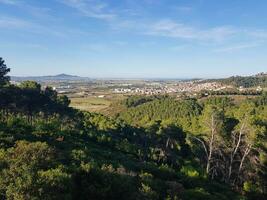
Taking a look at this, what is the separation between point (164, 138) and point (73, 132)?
15355 mm

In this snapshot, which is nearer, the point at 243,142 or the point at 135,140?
the point at 243,142

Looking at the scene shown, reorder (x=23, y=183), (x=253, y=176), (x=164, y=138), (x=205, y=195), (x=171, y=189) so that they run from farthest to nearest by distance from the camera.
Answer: (x=164, y=138), (x=253, y=176), (x=205, y=195), (x=171, y=189), (x=23, y=183)

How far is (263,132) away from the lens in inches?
1919

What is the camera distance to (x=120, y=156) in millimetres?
39375

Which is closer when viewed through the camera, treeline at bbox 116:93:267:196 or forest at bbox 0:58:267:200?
forest at bbox 0:58:267:200

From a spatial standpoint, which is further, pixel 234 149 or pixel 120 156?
pixel 234 149

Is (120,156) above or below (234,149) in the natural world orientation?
above

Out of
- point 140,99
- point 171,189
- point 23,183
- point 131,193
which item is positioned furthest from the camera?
point 140,99

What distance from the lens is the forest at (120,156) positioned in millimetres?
19656

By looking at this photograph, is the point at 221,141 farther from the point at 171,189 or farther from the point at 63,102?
the point at 63,102

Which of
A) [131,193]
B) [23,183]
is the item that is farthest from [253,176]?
[23,183]

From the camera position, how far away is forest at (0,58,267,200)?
64.5ft

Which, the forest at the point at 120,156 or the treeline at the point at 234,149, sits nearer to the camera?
the forest at the point at 120,156

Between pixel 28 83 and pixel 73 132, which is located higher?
pixel 28 83
